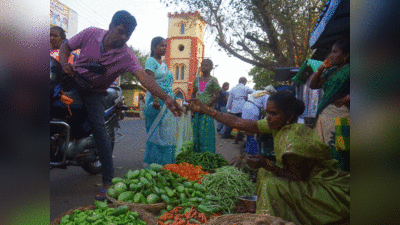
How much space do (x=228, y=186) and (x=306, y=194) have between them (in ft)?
3.21

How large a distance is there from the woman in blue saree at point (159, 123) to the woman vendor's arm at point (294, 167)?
2.17m

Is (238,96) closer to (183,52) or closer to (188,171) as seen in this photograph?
(188,171)

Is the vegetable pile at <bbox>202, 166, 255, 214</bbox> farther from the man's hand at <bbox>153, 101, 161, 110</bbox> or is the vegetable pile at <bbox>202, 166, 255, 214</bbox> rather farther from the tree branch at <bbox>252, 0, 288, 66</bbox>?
the tree branch at <bbox>252, 0, 288, 66</bbox>

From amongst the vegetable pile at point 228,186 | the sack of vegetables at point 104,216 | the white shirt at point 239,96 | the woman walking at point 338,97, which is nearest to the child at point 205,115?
the vegetable pile at point 228,186

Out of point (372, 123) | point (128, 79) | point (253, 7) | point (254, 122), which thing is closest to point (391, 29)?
point (372, 123)

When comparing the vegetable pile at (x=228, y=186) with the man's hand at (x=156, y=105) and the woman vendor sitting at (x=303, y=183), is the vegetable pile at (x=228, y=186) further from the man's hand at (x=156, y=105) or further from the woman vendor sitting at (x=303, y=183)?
the man's hand at (x=156, y=105)

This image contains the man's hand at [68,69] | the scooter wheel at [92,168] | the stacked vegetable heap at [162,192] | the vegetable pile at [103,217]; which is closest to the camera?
the vegetable pile at [103,217]

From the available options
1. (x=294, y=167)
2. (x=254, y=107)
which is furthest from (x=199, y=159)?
(x=254, y=107)

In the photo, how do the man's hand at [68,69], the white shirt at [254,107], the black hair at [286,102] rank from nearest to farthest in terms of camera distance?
the black hair at [286,102]
the man's hand at [68,69]
the white shirt at [254,107]

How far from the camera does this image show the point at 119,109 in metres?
4.87

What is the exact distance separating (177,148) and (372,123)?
386 centimetres

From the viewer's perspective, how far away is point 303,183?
2.39m

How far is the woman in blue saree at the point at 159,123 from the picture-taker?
14.3 feet

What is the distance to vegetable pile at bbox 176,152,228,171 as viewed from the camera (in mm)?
4309
